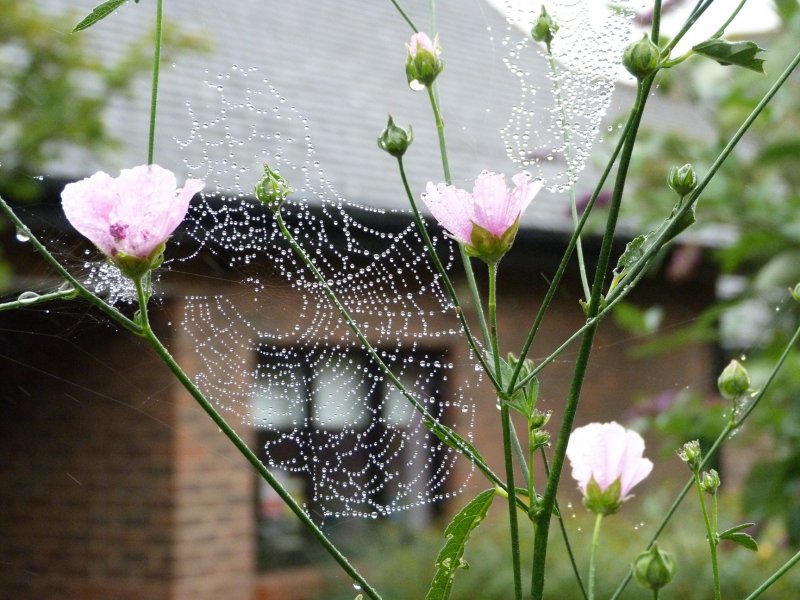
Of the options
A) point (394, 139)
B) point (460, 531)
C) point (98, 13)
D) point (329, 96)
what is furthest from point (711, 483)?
point (329, 96)

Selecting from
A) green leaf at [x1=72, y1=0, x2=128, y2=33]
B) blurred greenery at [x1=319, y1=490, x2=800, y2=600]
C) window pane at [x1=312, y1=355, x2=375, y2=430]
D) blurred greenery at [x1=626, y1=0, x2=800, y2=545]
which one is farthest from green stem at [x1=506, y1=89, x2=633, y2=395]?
window pane at [x1=312, y1=355, x2=375, y2=430]

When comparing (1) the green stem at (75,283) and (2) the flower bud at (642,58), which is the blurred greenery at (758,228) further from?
(1) the green stem at (75,283)

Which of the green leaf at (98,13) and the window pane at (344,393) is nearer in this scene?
the green leaf at (98,13)

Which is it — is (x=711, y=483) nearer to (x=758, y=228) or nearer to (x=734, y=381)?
(x=734, y=381)

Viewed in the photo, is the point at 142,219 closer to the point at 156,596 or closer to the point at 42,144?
the point at 42,144

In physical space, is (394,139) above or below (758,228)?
above

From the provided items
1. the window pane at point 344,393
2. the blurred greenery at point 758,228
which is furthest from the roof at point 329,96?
the blurred greenery at point 758,228

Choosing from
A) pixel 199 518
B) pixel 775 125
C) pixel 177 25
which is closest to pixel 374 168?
pixel 177 25
